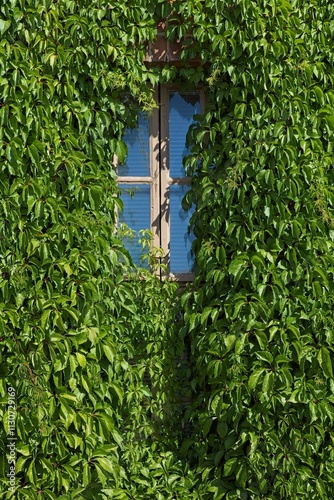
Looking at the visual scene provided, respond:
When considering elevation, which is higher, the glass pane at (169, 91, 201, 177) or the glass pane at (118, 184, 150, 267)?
the glass pane at (169, 91, 201, 177)

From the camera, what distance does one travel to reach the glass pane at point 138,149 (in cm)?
456

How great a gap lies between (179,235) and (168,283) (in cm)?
35

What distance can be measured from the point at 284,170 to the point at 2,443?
2.24 meters

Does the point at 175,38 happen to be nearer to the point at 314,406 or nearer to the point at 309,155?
the point at 309,155

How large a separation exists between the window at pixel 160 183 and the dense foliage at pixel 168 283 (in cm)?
17

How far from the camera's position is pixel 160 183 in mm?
4566

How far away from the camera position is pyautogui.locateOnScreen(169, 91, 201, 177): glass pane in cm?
459

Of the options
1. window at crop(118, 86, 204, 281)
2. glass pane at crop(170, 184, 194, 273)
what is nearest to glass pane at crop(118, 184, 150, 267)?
window at crop(118, 86, 204, 281)

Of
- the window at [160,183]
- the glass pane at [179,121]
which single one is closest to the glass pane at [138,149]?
the window at [160,183]

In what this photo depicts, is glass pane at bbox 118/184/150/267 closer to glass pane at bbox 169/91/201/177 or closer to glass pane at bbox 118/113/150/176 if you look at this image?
glass pane at bbox 118/113/150/176

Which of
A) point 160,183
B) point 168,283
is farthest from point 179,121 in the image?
point 168,283

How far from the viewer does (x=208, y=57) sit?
4359 mm

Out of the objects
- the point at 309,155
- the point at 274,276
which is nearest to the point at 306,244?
the point at 274,276

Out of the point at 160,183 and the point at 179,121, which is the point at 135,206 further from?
the point at 179,121
